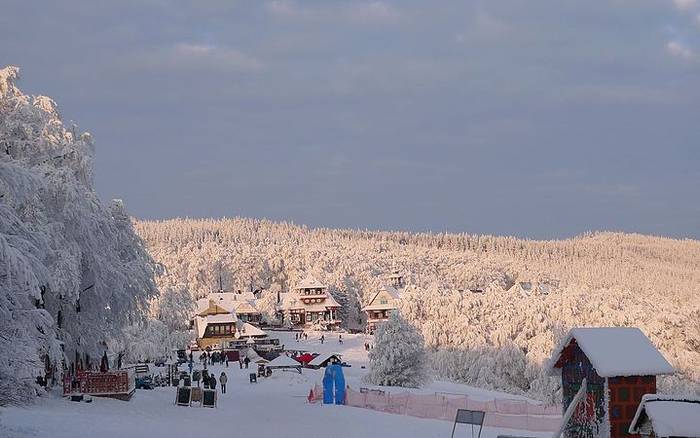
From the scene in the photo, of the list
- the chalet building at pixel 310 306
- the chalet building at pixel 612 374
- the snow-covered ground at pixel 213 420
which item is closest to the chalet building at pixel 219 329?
the chalet building at pixel 310 306

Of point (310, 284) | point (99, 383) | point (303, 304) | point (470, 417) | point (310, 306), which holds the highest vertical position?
point (310, 284)

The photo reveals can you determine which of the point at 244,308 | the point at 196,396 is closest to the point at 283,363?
the point at 196,396

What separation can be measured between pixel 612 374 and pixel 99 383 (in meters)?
21.0

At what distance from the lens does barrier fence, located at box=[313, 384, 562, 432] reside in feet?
114

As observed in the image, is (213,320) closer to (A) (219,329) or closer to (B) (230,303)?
(A) (219,329)

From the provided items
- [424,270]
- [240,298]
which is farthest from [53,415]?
[424,270]

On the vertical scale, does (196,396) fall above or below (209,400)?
above

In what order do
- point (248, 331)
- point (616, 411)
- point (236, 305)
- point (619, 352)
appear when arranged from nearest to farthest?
point (616, 411) < point (619, 352) < point (248, 331) < point (236, 305)

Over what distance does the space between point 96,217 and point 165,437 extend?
12457mm

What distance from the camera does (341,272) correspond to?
486 ft

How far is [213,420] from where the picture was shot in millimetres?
30672

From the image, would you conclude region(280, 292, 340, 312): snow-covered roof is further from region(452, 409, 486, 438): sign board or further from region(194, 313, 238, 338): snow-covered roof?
region(452, 409, 486, 438): sign board

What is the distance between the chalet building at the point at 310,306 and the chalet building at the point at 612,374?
324 feet

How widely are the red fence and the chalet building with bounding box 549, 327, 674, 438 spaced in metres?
18.8
